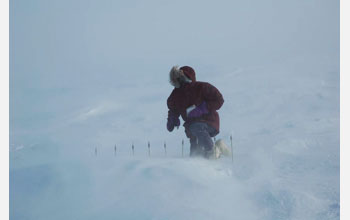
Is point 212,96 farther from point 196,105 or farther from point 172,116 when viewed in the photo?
point 172,116

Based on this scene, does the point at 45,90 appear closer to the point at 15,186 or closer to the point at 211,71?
the point at 211,71

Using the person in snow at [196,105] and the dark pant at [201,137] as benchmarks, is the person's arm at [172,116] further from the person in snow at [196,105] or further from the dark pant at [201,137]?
the dark pant at [201,137]

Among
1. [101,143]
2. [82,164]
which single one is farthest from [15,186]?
[101,143]

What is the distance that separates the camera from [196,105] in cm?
343

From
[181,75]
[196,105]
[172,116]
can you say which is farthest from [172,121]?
[181,75]

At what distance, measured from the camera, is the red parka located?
3.37 meters

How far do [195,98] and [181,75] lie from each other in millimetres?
240

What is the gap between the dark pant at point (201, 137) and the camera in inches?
135

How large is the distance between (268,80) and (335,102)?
7.54ft

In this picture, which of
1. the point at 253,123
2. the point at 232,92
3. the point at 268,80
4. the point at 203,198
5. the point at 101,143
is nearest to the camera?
the point at 203,198

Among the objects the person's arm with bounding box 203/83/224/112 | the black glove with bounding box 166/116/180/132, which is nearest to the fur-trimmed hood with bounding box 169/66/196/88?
the person's arm with bounding box 203/83/224/112

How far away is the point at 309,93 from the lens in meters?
5.59

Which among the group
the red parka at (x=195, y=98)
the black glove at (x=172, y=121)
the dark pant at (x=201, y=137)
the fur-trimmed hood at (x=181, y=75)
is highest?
the fur-trimmed hood at (x=181, y=75)

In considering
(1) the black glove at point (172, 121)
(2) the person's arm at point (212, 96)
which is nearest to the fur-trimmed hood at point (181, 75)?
(2) the person's arm at point (212, 96)
